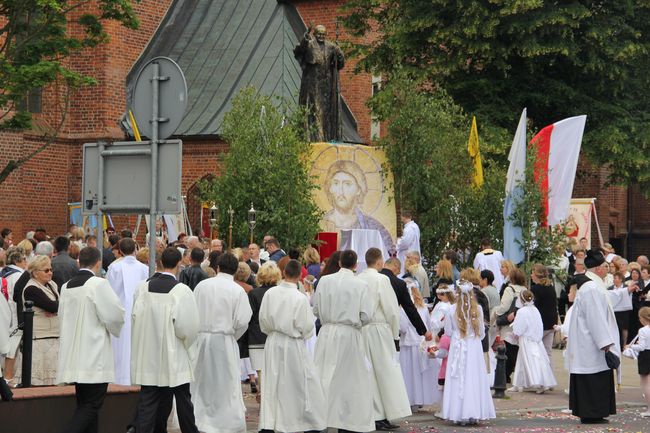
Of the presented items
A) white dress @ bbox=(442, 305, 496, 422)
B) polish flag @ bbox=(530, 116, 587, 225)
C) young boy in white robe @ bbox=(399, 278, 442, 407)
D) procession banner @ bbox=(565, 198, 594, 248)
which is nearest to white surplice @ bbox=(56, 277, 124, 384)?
white dress @ bbox=(442, 305, 496, 422)

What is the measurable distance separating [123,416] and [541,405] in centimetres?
637

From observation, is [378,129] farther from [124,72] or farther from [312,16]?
[124,72]

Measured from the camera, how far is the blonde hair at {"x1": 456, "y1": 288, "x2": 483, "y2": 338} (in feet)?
49.3

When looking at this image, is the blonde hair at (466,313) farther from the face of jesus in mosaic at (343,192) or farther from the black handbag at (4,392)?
the face of jesus in mosaic at (343,192)

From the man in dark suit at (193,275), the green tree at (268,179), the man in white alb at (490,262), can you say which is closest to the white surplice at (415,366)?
the man in dark suit at (193,275)

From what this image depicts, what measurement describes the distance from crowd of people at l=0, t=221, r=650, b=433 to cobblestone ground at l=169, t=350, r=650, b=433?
0.21 meters

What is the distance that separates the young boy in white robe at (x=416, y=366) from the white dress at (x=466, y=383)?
0.73 m

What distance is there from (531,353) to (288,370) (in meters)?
6.05

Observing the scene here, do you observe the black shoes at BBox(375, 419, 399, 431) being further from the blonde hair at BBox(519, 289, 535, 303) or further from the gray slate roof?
the gray slate roof

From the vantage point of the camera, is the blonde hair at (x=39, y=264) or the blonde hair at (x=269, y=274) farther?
the blonde hair at (x=269, y=274)

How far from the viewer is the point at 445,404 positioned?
1492 centimetres

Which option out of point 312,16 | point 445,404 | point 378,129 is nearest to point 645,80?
point 378,129

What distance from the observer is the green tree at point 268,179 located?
25.0 metres

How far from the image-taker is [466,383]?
14.8 m
